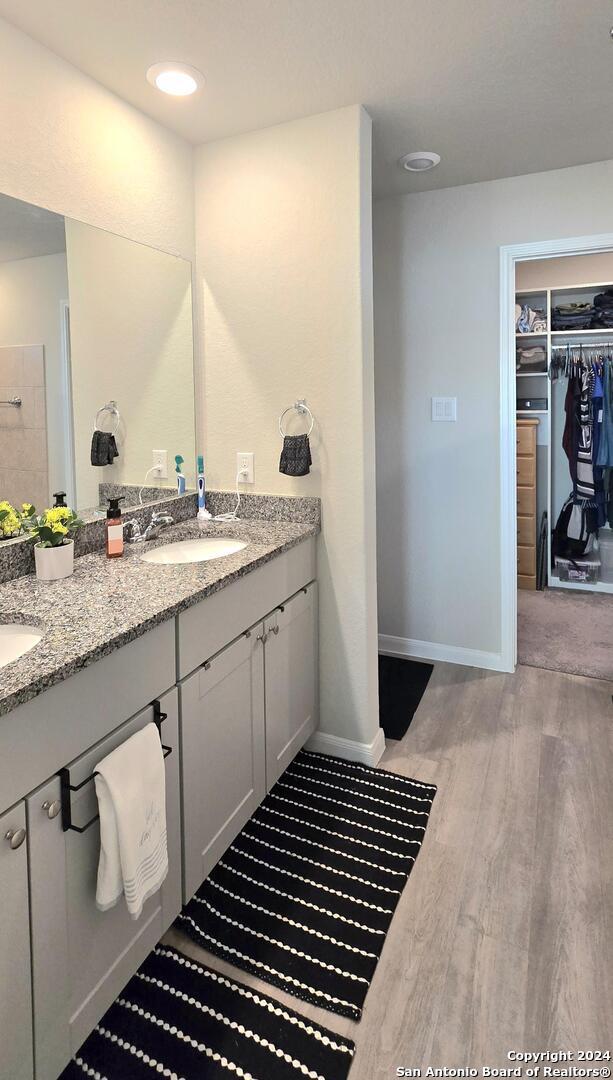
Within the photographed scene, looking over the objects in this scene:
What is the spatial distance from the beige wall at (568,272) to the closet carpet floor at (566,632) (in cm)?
222

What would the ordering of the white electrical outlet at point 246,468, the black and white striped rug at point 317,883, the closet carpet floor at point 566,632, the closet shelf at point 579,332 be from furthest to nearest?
the closet shelf at point 579,332
the closet carpet floor at point 566,632
the white electrical outlet at point 246,468
the black and white striped rug at point 317,883

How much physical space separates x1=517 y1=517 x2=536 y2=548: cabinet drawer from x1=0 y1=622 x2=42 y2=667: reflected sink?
3.98 meters

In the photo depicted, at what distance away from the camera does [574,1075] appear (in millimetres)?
1262

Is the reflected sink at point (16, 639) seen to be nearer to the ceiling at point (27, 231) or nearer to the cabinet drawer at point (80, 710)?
the cabinet drawer at point (80, 710)

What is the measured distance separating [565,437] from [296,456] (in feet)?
9.88

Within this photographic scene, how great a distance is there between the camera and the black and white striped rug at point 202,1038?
50.3 inches

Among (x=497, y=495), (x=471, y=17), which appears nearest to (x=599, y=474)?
(x=497, y=495)

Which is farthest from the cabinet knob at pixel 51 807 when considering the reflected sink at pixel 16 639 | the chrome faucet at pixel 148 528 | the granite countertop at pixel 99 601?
the chrome faucet at pixel 148 528

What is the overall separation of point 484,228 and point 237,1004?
3.16m

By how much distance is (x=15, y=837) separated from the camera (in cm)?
104

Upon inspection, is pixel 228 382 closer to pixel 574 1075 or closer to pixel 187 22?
pixel 187 22

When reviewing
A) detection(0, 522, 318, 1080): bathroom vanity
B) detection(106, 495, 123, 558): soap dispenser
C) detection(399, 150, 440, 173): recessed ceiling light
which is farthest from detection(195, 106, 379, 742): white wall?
detection(106, 495, 123, 558): soap dispenser

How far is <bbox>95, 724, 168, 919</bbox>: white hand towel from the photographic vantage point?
1.20 meters

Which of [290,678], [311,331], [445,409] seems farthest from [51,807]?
[445,409]
